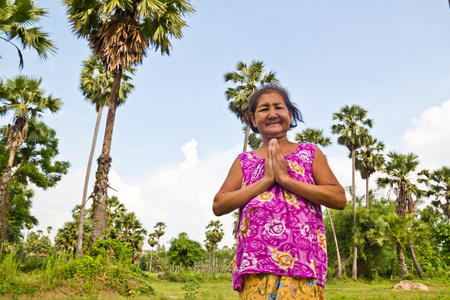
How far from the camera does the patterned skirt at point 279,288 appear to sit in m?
1.21

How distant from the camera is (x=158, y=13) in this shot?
37.0ft

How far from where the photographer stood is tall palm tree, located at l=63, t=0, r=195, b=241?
35.7 feet

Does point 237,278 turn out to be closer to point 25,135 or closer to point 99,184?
point 99,184

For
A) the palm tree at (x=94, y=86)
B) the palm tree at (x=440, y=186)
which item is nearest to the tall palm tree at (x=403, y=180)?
the palm tree at (x=440, y=186)

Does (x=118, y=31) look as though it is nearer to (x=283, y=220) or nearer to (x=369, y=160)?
(x=283, y=220)

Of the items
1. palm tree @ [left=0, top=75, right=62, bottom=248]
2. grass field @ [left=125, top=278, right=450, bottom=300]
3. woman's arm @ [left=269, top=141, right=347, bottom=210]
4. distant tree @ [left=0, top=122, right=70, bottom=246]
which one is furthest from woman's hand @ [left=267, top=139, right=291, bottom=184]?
distant tree @ [left=0, top=122, right=70, bottom=246]

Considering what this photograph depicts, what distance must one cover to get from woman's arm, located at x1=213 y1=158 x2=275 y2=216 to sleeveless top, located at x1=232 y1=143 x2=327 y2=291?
0.12 ft

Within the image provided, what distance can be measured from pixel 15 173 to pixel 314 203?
27.9 m

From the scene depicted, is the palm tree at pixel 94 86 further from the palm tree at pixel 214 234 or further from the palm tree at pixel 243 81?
the palm tree at pixel 214 234

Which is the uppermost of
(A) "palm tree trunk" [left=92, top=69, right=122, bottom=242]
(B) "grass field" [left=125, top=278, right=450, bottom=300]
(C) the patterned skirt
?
(A) "palm tree trunk" [left=92, top=69, right=122, bottom=242]

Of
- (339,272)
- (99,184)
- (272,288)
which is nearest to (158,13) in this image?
(99,184)

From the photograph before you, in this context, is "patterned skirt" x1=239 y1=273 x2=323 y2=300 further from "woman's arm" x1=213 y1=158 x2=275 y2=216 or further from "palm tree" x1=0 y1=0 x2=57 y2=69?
"palm tree" x1=0 y1=0 x2=57 y2=69

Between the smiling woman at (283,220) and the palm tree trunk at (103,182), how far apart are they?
977 cm

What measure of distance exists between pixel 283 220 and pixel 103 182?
10238 millimetres
